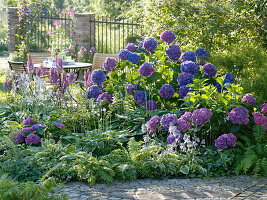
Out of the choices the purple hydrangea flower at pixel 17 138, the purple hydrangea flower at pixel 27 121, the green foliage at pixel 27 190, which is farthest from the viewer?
the purple hydrangea flower at pixel 27 121

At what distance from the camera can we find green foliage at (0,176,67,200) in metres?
3.11

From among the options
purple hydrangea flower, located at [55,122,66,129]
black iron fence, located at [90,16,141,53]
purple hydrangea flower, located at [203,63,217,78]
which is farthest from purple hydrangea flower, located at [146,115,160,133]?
black iron fence, located at [90,16,141,53]

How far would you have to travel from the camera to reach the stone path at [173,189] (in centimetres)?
375

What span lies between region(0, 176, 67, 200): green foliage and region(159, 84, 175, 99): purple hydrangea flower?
95.0 inches

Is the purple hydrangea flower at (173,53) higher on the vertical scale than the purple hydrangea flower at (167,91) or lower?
higher

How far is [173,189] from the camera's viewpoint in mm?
3930

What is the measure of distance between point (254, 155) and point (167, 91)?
1.43 m

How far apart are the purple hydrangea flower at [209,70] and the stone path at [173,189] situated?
1723 mm

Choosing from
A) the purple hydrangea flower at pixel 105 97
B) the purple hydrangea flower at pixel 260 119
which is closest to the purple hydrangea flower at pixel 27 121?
the purple hydrangea flower at pixel 105 97

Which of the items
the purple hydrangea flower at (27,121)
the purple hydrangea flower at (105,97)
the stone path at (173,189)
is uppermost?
the purple hydrangea flower at (105,97)

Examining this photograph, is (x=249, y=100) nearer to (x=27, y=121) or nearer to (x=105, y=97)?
(x=105, y=97)

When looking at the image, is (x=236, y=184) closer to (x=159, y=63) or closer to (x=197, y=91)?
(x=197, y=91)

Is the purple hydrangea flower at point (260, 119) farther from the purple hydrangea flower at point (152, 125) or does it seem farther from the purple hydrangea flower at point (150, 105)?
the purple hydrangea flower at point (150, 105)

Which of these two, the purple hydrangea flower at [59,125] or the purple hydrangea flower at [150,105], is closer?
the purple hydrangea flower at [59,125]
